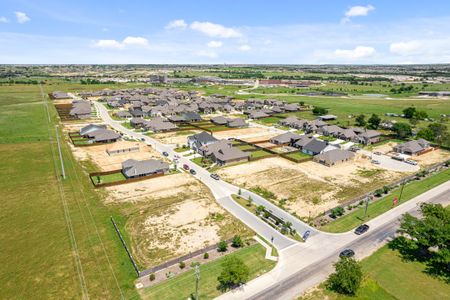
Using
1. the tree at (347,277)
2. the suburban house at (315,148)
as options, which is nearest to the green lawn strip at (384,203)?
the tree at (347,277)

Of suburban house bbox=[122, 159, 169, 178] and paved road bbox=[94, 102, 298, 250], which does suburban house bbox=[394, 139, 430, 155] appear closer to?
Result: paved road bbox=[94, 102, 298, 250]

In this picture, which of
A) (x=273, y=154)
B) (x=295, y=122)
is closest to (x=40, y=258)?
(x=273, y=154)

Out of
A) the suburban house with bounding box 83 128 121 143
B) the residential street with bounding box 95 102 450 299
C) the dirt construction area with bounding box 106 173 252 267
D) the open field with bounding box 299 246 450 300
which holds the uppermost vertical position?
the suburban house with bounding box 83 128 121 143

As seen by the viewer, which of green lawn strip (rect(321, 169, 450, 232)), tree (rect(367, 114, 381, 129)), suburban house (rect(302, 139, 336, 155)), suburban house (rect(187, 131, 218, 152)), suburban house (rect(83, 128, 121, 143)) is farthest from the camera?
tree (rect(367, 114, 381, 129))

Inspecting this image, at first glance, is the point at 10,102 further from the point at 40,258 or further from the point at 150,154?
the point at 40,258

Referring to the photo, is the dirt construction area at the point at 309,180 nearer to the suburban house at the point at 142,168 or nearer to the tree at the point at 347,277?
the suburban house at the point at 142,168

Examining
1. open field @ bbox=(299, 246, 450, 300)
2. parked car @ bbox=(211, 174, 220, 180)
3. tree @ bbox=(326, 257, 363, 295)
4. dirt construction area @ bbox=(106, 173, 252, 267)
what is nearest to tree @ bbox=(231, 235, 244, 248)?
dirt construction area @ bbox=(106, 173, 252, 267)
